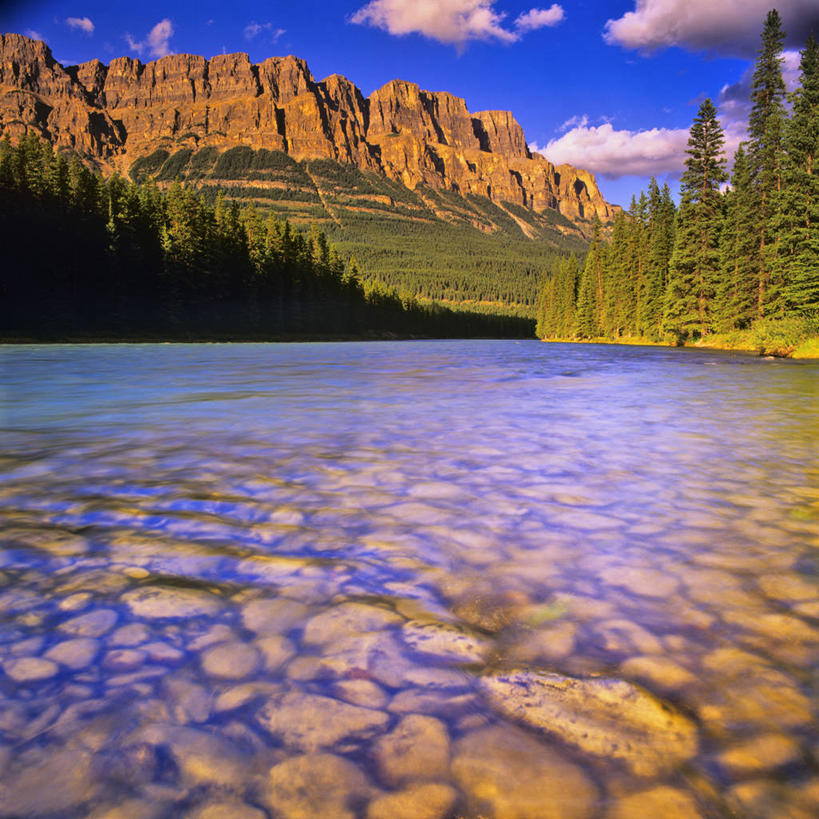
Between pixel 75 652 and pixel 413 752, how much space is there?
4.37ft

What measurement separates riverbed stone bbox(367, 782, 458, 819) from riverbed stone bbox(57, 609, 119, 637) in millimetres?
1379

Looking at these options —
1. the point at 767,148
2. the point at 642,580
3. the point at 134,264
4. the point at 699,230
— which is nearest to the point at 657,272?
the point at 699,230

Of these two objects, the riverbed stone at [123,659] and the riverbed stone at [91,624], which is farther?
the riverbed stone at [91,624]

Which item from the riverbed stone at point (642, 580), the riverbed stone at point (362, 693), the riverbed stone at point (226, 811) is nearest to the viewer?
the riverbed stone at point (226, 811)

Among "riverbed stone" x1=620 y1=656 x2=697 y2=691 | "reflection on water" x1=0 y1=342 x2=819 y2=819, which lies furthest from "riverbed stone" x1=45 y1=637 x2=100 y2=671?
"riverbed stone" x1=620 y1=656 x2=697 y2=691

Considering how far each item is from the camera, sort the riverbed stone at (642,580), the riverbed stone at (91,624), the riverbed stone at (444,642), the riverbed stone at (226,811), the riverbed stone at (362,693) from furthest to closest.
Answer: the riverbed stone at (642,580)
the riverbed stone at (91,624)
the riverbed stone at (444,642)
the riverbed stone at (362,693)
the riverbed stone at (226,811)

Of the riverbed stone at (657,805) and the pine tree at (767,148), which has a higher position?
the pine tree at (767,148)

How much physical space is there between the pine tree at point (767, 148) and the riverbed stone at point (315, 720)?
136 feet

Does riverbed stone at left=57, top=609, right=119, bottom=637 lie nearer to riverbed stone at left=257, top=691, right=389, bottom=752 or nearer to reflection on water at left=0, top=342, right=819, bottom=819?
reflection on water at left=0, top=342, right=819, bottom=819

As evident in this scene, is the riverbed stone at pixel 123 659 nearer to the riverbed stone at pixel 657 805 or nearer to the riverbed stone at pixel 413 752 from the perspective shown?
the riverbed stone at pixel 413 752

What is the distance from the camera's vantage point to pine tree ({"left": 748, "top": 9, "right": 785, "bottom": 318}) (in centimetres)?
3641

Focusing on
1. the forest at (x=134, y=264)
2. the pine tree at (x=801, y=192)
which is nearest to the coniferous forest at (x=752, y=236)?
the pine tree at (x=801, y=192)

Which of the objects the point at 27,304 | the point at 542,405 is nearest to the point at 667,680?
the point at 542,405

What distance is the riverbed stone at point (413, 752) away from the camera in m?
1.54
